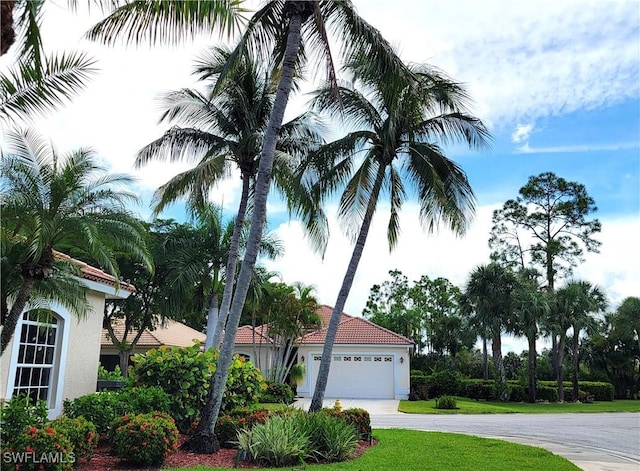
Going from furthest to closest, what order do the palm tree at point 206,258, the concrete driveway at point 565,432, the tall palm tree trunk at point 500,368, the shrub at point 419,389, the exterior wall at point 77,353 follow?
the tall palm tree trunk at point 500,368 → the shrub at point 419,389 → the palm tree at point 206,258 → the exterior wall at point 77,353 → the concrete driveway at point 565,432

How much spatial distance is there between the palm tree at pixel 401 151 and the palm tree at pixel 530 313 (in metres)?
17.0

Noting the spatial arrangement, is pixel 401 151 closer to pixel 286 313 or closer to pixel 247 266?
pixel 247 266

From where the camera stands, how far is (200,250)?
72.6ft

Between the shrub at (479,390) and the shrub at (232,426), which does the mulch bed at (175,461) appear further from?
the shrub at (479,390)

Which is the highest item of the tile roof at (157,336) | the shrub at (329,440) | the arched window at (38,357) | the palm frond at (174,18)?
the palm frond at (174,18)

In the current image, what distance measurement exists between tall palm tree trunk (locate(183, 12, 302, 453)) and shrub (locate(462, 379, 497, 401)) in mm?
24129

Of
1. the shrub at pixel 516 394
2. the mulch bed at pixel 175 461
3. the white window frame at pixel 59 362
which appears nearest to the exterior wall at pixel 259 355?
the shrub at pixel 516 394

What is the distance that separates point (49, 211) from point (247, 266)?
345 cm

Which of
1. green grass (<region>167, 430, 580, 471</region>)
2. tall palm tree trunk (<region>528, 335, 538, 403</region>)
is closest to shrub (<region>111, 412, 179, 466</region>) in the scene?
green grass (<region>167, 430, 580, 471</region>)

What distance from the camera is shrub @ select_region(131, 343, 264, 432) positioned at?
11.2 m

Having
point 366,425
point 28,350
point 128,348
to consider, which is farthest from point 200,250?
point 366,425

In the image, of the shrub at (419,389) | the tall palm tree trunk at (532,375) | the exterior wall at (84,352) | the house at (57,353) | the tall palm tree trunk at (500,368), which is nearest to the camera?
the house at (57,353)

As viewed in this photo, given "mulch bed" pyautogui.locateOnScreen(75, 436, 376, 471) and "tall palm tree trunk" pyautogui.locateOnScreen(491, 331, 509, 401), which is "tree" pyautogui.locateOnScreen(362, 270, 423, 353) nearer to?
"tall palm tree trunk" pyautogui.locateOnScreen(491, 331, 509, 401)

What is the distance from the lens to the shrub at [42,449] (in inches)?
271
